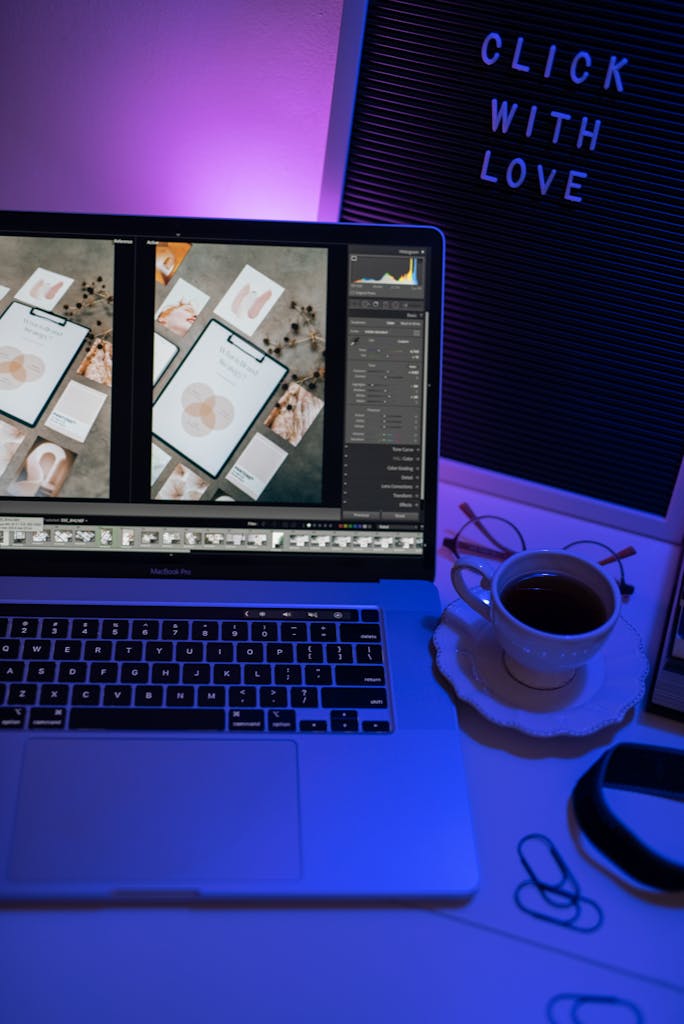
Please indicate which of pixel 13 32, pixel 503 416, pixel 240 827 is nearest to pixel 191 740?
pixel 240 827

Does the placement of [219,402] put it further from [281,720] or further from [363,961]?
[363,961]

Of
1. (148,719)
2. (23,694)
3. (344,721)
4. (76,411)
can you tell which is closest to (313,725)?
(344,721)

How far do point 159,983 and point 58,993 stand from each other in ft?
0.22

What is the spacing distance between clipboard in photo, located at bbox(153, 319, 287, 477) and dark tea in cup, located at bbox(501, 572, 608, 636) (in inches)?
11.3

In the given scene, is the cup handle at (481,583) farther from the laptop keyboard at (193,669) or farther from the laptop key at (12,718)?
the laptop key at (12,718)

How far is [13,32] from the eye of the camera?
1.01 metres

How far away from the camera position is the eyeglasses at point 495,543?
3.18ft

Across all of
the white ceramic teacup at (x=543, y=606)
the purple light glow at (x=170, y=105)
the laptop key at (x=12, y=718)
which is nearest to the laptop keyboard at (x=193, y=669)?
the laptop key at (x=12, y=718)

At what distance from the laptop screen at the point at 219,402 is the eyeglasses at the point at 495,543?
14 cm

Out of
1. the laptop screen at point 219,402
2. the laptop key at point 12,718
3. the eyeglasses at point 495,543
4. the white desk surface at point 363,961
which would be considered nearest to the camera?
the white desk surface at point 363,961

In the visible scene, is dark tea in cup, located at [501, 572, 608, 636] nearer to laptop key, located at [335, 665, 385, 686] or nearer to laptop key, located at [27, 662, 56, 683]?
laptop key, located at [335, 665, 385, 686]

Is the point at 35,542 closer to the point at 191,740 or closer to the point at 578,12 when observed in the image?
the point at 191,740

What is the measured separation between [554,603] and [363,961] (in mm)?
324

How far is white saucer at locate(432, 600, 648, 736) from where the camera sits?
2.50ft
